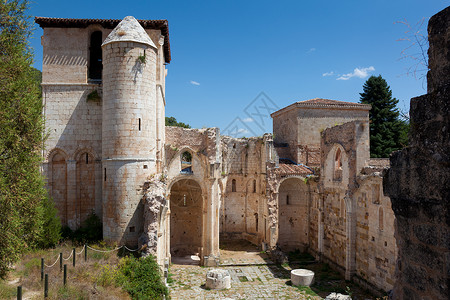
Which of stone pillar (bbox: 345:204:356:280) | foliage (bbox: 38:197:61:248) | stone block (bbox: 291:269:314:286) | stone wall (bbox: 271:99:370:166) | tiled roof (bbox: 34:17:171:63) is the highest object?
tiled roof (bbox: 34:17:171:63)

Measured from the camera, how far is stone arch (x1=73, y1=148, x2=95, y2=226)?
14.7 m

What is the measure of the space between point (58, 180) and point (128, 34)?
764 centimetres

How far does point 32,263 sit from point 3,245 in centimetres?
207

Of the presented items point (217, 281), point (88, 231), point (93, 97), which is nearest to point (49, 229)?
point (88, 231)

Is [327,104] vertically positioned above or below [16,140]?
above

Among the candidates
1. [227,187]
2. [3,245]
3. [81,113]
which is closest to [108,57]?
[81,113]

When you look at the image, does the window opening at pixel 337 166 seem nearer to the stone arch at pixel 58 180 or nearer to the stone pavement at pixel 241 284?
the stone pavement at pixel 241 284

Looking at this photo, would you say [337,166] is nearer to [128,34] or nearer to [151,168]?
[151,168]

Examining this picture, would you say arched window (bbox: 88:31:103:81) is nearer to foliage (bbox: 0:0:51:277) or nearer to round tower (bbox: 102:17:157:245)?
round tower (bbox: 102:17:157:245)

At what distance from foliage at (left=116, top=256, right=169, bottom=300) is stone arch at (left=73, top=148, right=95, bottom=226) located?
14.5ft

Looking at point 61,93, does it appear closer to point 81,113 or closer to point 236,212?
point 81,113

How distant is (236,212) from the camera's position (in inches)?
874

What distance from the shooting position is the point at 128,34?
524 inches

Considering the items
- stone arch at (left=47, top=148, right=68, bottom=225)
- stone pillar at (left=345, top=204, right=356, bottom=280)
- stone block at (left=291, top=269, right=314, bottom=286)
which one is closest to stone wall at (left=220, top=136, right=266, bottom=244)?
stone block at (left=291, top=269, right=314, bottom=286)
